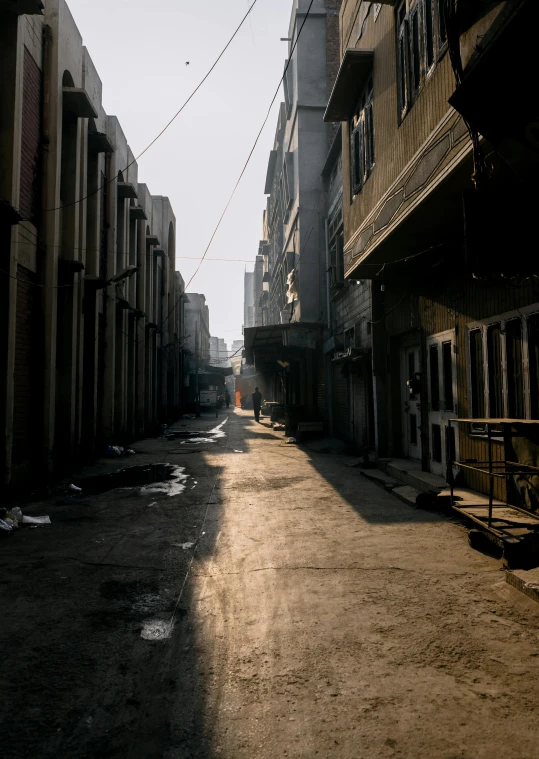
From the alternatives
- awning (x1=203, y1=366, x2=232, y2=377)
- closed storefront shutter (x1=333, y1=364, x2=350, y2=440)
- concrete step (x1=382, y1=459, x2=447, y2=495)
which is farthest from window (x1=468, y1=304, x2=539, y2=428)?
awning (x1=203, y1=366, x2=232, y2=377)

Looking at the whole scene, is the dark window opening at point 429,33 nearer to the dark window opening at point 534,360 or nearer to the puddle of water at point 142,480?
the dark window opening at point 534,360

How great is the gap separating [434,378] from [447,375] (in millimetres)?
491

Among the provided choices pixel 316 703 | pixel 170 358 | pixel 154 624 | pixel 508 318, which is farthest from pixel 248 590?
pixel 170 358

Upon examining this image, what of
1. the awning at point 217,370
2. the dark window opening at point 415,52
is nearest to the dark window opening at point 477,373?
the dark window opening at point 415,52

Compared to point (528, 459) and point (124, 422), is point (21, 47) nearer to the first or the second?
point (528, 459)

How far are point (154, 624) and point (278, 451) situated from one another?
11.7 m

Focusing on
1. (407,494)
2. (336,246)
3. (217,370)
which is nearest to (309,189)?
(336,246)

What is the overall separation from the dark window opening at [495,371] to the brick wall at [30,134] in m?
7.95

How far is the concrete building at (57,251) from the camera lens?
324 inches

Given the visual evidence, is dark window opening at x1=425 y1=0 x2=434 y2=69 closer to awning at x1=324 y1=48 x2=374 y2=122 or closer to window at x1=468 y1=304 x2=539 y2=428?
awning at x1=324 y1=48 x2=374 y2=122

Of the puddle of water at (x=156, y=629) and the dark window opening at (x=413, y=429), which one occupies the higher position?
the dark window opening at (x=413, y=429)

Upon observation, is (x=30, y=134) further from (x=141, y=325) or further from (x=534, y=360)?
(x=141, y=325)

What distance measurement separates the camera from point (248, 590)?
4227mm

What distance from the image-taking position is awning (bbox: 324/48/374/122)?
901cm
